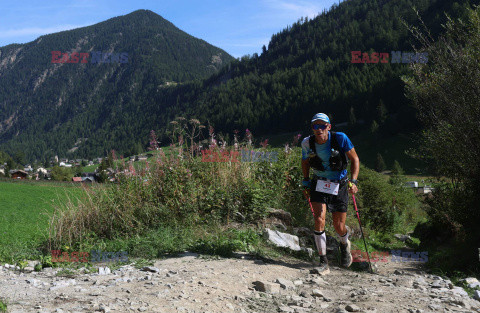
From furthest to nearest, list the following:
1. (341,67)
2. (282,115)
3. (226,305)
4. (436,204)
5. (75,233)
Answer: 1. (341,67)
2. (282,115)
3. (436,204)
4. (75,233)
5. (226,305)

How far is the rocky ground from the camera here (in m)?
4.21

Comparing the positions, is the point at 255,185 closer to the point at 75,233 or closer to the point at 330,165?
the point at 330,165

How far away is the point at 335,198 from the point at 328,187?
0.25 meters

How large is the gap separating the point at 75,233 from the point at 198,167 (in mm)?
2971

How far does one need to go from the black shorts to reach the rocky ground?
110cm

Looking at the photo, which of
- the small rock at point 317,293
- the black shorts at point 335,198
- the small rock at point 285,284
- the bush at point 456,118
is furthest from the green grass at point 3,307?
the bush at point 456,118

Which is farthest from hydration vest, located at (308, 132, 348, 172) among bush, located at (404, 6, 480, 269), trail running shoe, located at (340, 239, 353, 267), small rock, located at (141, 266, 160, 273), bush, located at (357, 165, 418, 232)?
bush, located at (357, 165, 418, 232)

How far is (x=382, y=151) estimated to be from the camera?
108938 millimetres

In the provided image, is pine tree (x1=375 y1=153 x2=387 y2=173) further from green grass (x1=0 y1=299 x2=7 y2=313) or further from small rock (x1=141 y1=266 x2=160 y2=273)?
green grass (x1=0 y1=299 x2=7 y2=313)

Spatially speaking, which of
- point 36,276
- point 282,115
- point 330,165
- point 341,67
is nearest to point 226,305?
point 330,165

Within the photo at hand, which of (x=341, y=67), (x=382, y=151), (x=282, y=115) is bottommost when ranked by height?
(x=382, y=151)

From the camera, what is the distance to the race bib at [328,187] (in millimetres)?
6078

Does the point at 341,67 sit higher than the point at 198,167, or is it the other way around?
the point at 341,67

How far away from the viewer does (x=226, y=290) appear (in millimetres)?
4730
